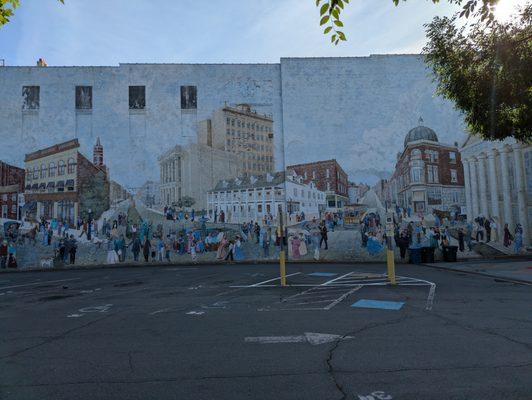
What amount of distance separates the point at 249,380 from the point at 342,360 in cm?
136

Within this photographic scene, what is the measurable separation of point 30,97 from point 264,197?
16.0 metres

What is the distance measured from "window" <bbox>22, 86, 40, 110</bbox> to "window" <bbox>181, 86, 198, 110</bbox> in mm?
9034

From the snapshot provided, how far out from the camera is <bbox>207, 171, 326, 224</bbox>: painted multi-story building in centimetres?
2897

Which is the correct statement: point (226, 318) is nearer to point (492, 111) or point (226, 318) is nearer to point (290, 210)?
point (492, 111)

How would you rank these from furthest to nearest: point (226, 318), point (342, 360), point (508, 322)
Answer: point (226, 318) → point (508, 322) → point (342, 360)

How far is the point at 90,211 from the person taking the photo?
28.9 meters

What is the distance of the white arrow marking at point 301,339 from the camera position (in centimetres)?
→ 696

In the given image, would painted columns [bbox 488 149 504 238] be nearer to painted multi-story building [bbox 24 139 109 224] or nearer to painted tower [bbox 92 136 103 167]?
painted multi-story building [bbox 24 139 109 224]

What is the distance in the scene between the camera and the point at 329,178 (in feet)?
96.0

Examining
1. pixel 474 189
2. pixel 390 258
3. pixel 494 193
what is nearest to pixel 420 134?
pixel 474 189

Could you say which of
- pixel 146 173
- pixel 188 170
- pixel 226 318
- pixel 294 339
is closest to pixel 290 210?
pixel 188 170

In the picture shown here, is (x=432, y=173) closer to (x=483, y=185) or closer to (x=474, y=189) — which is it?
(x=474, y=189)

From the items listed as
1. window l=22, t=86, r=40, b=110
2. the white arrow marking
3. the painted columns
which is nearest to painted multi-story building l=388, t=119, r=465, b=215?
the painted columns

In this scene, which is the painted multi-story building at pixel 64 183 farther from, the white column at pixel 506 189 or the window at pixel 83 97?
the white column at pixel 506 189
